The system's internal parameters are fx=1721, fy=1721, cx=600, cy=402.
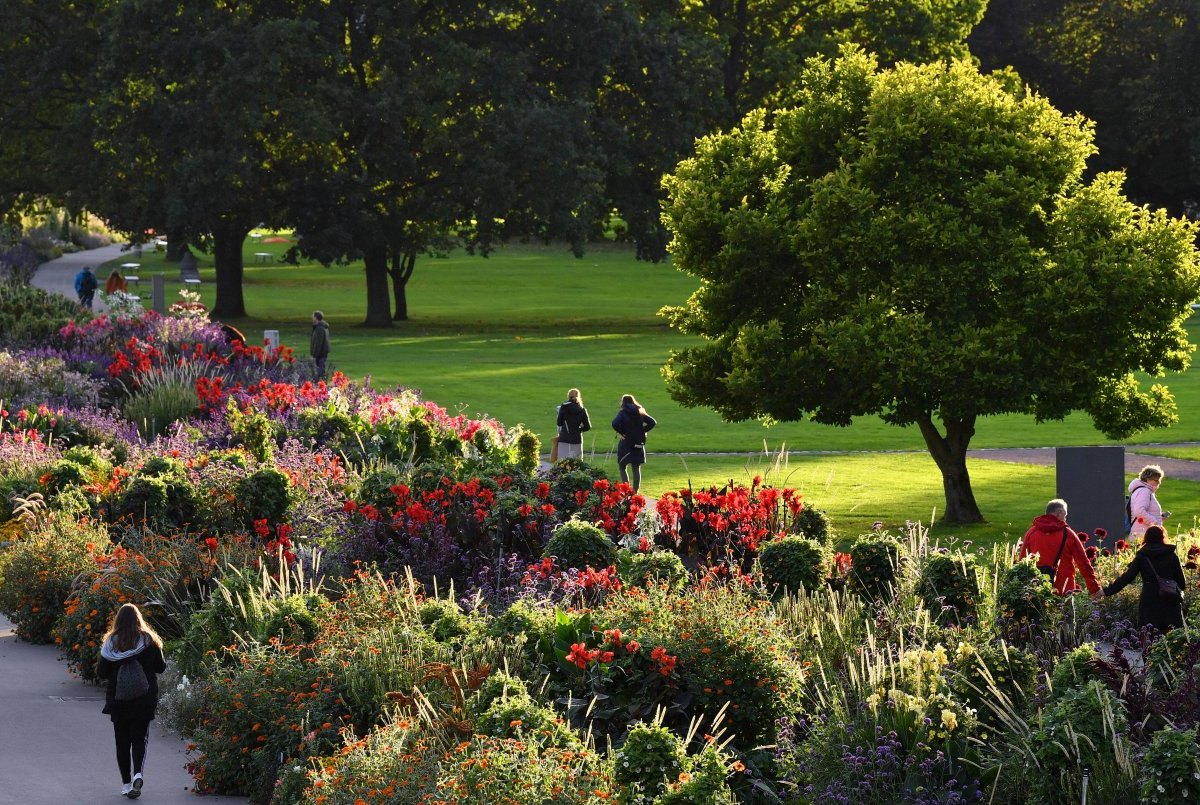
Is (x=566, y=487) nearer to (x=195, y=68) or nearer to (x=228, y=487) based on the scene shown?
(x=228, y=487)

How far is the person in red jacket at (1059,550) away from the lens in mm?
13711

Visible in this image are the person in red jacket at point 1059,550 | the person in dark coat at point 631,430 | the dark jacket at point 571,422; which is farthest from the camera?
the dark jacket at point 571,422

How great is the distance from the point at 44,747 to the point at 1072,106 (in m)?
63.8

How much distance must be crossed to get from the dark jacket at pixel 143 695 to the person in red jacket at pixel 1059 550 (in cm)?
698

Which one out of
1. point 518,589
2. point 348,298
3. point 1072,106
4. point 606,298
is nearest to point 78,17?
point 348,298

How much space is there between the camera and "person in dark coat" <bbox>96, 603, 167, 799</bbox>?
32.8ft

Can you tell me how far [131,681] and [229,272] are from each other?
49592 mm

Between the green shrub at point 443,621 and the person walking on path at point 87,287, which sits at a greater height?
the person walking on path at point 87,287

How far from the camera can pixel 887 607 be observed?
1202 centimetres

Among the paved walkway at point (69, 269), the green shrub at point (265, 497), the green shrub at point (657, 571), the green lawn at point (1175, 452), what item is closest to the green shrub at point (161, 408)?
the green shrub at point (265, 497)

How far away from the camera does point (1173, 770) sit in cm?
763

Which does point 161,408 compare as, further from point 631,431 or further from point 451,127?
point 451,127

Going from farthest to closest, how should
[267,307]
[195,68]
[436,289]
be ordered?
[436,289], [267,307], [195,68]

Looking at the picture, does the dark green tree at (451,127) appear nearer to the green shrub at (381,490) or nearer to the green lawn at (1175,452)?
the green lawn at (1175,452)
